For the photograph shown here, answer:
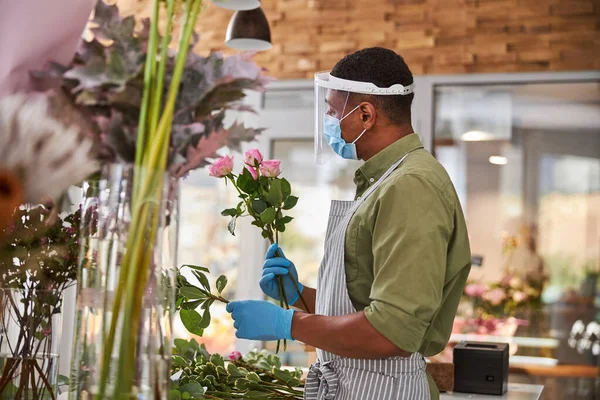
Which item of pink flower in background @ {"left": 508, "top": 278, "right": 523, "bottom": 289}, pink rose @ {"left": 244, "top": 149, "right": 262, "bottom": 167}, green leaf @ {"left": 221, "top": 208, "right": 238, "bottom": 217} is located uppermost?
pink rose @ {"left": 244, "top": 149, "right": 262, "bottom": 167}

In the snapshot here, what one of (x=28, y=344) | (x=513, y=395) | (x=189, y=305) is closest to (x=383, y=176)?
(x=189, y=305)

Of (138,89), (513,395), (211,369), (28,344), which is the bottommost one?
(513,395)

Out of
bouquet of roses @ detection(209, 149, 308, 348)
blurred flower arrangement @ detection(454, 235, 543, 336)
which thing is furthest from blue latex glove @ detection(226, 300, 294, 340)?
blurred flower arrangement @ detection(454, 235, 543, 336)

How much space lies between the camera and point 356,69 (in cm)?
190

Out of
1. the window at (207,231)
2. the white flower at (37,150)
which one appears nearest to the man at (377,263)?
the white flower at (37,150)

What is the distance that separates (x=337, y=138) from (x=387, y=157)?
6.3 inches

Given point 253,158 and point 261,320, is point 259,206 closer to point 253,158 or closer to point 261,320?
point 253,158

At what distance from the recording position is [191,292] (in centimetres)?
186

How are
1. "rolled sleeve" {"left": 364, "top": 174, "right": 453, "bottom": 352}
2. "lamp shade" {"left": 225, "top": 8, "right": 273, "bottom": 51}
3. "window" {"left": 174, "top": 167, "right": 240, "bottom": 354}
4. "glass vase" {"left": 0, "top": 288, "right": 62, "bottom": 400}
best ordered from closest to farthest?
"glass vase" {"left": 0, "top": 288, "right": 62, "bottom": 400}, "rolled sleeve" {"left": 364, "top": 174, "right": 453, "bottom": 352}, "lamp shade" {"left": 225, "top": 8, "right": 273, "bottom": 51}, "window" {"left": 174, "top": 167, "right": 240, "bottom": 354}

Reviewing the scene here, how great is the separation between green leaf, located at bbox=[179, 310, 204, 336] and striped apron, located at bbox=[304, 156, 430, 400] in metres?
0.29

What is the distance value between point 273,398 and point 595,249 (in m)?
3.00

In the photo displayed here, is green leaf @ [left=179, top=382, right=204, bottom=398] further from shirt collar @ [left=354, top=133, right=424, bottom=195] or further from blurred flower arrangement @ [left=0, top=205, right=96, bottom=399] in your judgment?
shirt collar @ [left=354, top=133, right=424, bottom=195]

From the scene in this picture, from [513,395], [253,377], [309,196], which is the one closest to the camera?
[253,377]

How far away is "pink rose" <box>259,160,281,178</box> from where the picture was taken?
1.89 m
